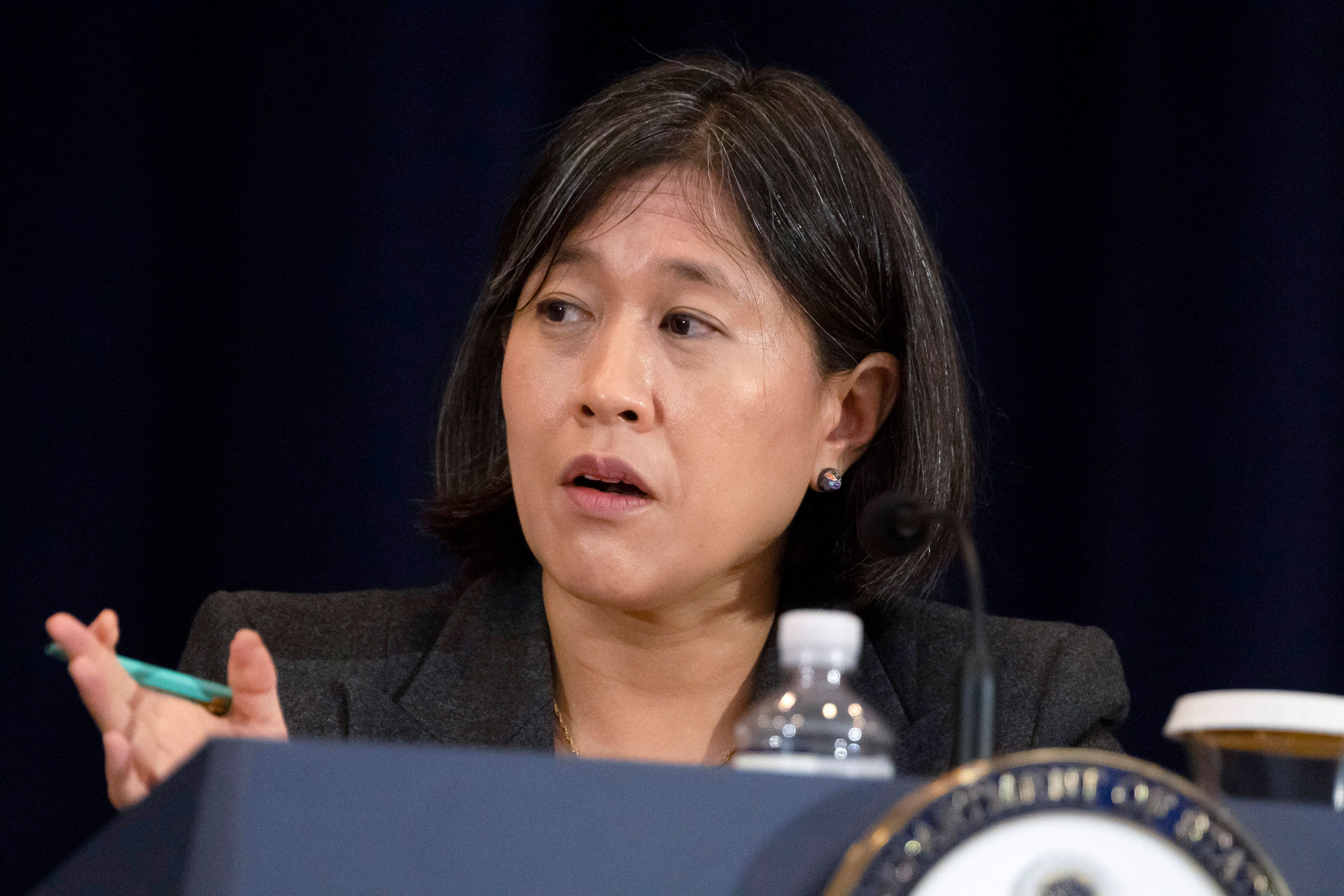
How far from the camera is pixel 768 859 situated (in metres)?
0.60

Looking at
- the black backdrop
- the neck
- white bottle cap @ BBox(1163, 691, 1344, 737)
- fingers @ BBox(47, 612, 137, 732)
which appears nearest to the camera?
white bottle cap @ BBox(1163, 691, 1344, 737)

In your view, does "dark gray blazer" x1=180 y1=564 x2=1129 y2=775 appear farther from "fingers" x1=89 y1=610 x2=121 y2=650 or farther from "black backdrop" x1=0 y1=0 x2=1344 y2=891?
"fingers" x1=89 y1=610 x2=121 y2=650

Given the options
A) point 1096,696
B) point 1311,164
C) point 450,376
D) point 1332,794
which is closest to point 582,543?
point 450,376

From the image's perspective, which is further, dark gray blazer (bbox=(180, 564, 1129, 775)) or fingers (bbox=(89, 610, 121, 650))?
dark gray blazer (bbox=(180, 564, 1129, 775))

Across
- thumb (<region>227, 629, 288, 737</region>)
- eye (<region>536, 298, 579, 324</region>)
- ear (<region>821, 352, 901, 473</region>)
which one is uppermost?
eye (<region>536, 298, 579, 324</region>)

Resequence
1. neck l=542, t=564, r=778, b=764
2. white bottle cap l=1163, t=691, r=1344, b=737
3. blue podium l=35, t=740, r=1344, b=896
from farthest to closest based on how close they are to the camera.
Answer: neck l=542, t=564, r=778, b=764 → white bottle cap l=1163, t=691, r=1344, b=737 → blue podium l=35, t=740, r=1344, b=896

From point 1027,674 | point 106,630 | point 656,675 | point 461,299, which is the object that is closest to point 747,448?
point 656,675

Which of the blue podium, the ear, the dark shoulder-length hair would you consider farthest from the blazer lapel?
the blue podium

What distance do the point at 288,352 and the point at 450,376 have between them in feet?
1.26

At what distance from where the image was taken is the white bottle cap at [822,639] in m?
0.76

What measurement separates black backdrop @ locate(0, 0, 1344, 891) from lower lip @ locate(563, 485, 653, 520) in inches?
29.5

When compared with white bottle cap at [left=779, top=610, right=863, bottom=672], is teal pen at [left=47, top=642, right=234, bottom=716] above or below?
below

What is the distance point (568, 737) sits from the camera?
1616mm

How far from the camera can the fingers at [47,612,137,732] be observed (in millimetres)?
932
